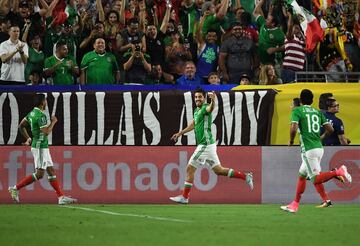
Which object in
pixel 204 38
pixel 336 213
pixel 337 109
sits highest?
pixel 204 38

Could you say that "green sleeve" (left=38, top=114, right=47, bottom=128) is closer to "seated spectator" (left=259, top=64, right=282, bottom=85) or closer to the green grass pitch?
the green grass pitch

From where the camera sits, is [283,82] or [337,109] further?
[283,82]

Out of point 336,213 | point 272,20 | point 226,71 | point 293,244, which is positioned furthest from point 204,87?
point 293,244

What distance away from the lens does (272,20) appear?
2045 centimetres

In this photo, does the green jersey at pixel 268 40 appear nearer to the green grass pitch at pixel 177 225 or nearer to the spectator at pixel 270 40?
the spectator at pixel 270 40

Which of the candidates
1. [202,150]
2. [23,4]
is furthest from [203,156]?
[23,4]

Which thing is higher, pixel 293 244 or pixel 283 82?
pixel 283 82

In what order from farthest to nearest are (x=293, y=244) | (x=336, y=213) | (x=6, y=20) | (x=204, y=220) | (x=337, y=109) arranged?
(x=6, y=20), (x=337, y=109), (x=336, y=213), (x=204, y=220), (x=293, y=244)

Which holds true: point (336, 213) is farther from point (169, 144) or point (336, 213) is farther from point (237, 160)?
point (169, 144)

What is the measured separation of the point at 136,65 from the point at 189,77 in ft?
3.91

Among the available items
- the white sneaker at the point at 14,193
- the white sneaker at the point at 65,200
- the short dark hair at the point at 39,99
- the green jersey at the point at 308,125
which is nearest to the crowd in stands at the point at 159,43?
the short dark hair at the point at 39,99

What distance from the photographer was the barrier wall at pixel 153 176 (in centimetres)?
1864

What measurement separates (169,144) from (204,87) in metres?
1.48

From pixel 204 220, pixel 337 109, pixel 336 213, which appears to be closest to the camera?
pixel 204 220
